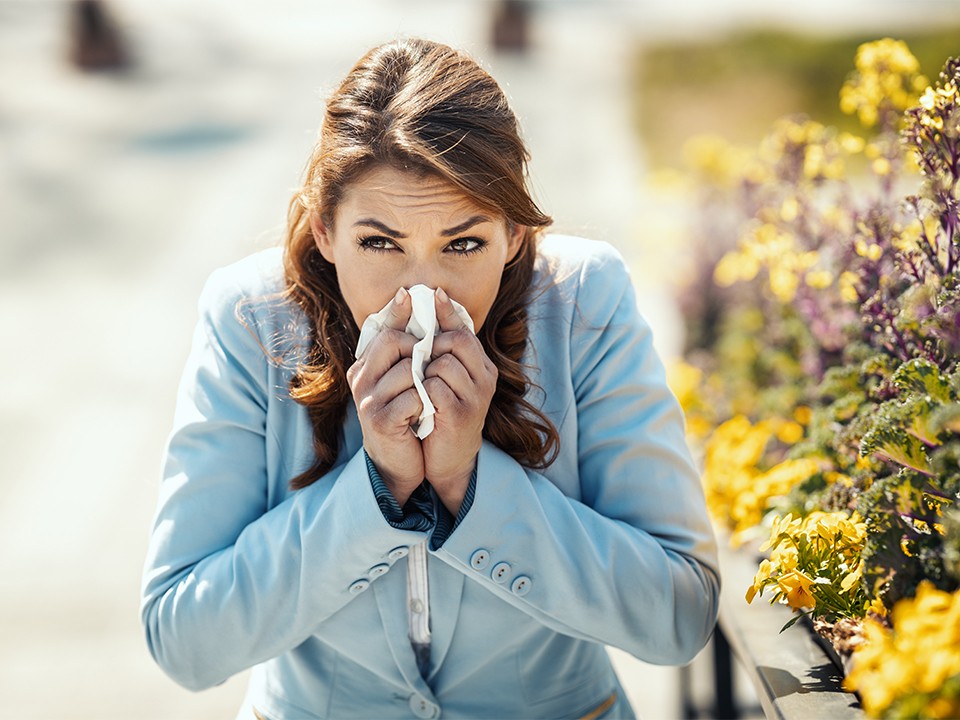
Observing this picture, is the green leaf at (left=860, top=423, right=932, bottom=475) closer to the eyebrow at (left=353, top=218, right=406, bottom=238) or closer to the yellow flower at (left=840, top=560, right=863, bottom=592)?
the yellow flower at (left=840, top=560, right=863, bottom=592)

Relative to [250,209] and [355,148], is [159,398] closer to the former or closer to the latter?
[250,209]

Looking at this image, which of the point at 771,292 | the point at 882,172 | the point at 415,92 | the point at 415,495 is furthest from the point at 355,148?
the point at 771,292

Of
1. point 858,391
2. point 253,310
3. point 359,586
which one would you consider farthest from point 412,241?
point 858,391

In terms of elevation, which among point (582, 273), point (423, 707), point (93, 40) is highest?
point (93, 40)

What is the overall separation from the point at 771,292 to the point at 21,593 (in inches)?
106

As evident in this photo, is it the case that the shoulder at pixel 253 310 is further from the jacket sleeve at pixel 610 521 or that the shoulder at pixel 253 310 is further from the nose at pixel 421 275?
the jacket sleeve at pixel 610 521

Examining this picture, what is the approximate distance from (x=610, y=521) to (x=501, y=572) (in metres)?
0.20

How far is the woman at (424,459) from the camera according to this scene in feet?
5.53

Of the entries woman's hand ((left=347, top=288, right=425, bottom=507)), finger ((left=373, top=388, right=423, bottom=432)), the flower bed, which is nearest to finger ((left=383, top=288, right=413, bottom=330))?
woman's hand ((left=347, top=288, right=425, bottom=507))

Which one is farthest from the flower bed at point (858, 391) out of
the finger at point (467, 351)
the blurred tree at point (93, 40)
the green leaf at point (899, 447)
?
the blurred tree at point (93, 40)

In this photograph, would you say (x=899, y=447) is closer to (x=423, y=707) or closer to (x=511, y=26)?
(x=423, y=707)

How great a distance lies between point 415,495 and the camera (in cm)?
181

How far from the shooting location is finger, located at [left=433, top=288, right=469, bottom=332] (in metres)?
1.67

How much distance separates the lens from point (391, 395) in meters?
1.64
